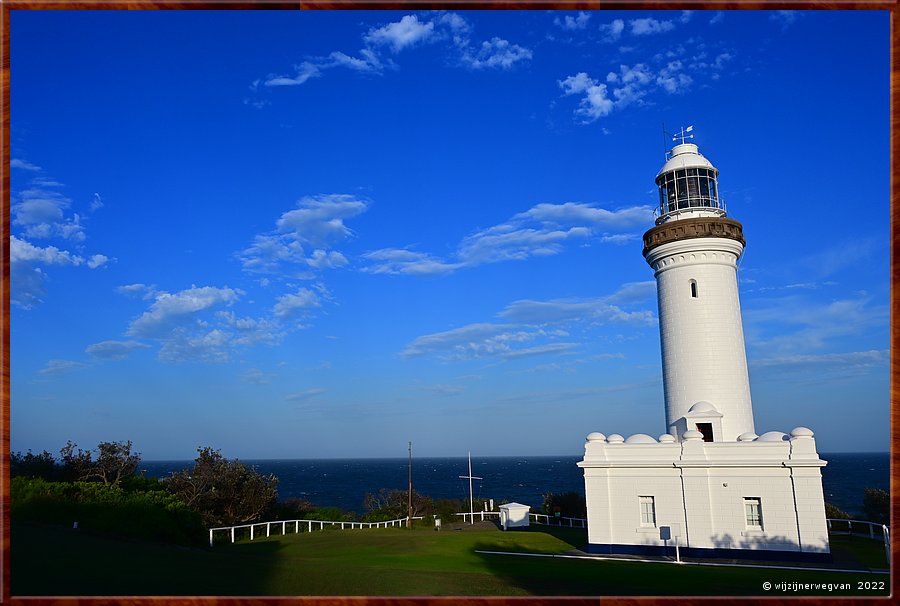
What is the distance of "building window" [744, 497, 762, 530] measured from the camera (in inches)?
601

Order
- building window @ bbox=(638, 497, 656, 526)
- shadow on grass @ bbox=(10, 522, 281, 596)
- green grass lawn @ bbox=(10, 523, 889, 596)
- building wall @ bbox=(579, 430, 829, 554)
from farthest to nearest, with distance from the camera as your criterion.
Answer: building window @ bbox=(638, 497, 656, 526) → building wall @ bbox=(579, 430, 829, 554) → green grass lawn @ bbox=(10, 523, 889, 596) → shadow on grass @ bbox=(10, 522, 281, 596)

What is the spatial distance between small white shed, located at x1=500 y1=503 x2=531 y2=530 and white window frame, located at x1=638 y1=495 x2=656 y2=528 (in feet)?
27.7

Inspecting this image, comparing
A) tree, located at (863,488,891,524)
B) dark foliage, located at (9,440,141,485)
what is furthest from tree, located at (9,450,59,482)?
tree, located at (863,488,891,524)

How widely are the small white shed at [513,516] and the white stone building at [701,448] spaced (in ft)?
26.4

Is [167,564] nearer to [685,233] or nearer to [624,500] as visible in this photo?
[624,500]

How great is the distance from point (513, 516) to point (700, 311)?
11.3m

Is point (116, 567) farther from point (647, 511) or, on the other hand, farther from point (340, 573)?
point (647, 511)

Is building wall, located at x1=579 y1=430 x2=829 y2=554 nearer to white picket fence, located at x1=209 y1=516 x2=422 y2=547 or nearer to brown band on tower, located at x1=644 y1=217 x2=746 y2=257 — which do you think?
brown band on tower, located at x1=644 y1=217 x2=746 y2=257

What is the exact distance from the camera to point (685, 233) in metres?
18.2

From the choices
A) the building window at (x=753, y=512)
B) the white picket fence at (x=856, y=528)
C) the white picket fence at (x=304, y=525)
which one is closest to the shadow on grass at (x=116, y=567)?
the white picket fence at (x=304, y=525)

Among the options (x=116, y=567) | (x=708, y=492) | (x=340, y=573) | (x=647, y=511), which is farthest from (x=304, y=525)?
(x=708, y=492)

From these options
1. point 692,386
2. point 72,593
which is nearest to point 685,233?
point 692,386

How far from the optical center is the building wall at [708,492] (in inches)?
583

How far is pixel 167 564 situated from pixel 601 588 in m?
7.38
